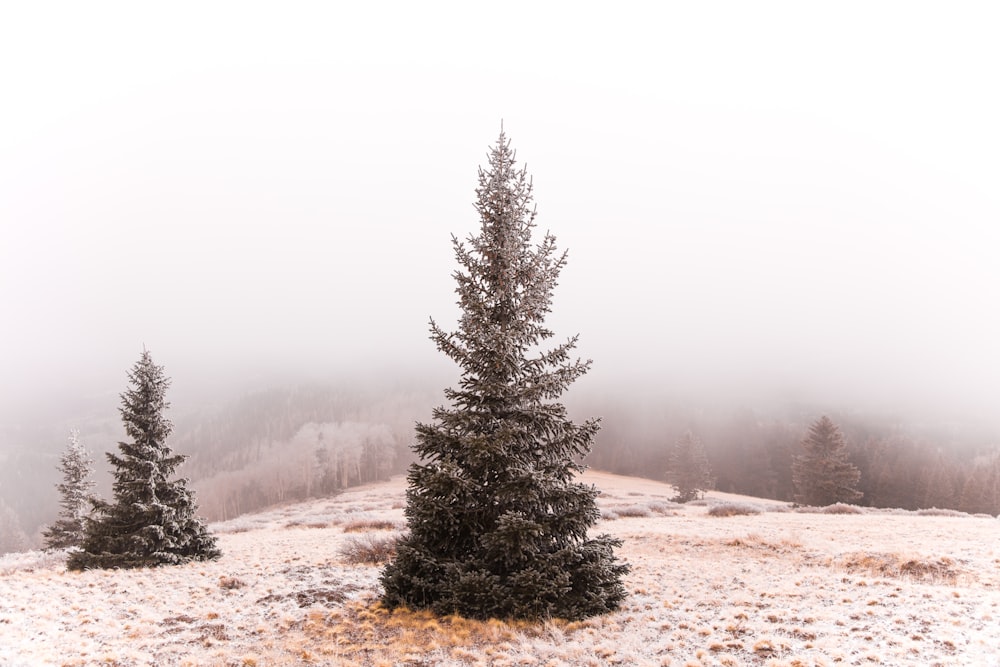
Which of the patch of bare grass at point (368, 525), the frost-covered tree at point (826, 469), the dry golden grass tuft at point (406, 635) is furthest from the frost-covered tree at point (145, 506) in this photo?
the frost-covered tree at point (826, 469)

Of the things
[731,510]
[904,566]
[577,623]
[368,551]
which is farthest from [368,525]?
[904,566]

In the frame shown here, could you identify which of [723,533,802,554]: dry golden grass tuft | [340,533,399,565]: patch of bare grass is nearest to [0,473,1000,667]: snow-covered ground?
[340,533,399,565]: patch of bare grass

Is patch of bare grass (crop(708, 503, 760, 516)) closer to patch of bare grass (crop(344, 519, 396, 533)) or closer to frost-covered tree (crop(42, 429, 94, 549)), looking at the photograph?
patch of bare grass (crop(344, 519, 396, 533))

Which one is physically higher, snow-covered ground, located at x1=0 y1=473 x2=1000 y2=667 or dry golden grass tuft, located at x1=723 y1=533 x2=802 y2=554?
snow-covered ground, located at x1=0 y1=473 x2=1000 y2=667

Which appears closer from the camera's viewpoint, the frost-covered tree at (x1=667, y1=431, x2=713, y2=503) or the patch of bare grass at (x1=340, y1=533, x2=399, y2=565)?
the patch of bare grass at (x1=340, y1=533, x2=399, y2=565)

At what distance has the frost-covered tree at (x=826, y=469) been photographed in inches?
1914

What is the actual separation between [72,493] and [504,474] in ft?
146

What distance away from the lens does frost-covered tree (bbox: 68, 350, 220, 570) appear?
17391mm

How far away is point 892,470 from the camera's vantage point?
75.9m

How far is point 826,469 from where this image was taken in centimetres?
4925

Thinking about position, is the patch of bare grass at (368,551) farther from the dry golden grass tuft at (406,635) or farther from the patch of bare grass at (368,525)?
the patch of bare grass at (368,525)

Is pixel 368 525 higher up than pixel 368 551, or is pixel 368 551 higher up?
pixel 368 551

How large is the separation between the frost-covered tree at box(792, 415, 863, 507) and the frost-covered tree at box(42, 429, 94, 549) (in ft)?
226

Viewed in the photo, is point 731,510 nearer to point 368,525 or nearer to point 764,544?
point 764,544
